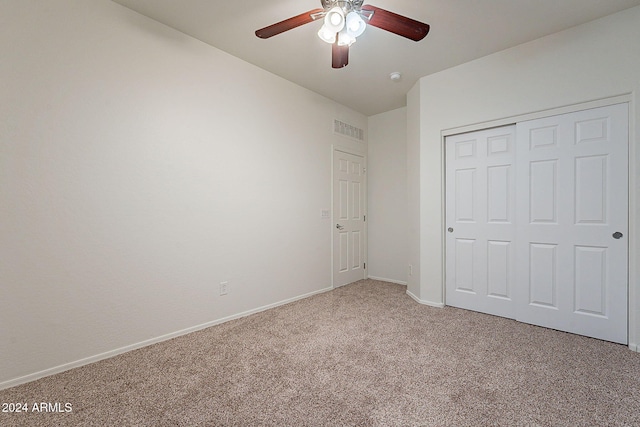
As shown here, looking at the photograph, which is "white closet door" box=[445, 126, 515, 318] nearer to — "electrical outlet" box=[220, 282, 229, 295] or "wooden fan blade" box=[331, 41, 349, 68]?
"wooden fan blade" box=[331, 41, 349, 68]

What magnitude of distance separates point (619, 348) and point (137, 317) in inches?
155

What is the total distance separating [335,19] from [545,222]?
8.59ft

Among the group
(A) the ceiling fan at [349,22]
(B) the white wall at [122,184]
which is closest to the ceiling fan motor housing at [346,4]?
(A) the ceiling fan at [349,22]

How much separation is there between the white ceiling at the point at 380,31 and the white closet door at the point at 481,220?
0.90 m

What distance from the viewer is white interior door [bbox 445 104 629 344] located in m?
2.41

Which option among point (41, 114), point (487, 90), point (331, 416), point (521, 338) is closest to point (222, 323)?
point (331, 416)

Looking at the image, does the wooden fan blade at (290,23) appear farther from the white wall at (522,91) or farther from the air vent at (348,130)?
the air vent at (348,130)

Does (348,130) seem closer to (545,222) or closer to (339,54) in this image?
(339,54)

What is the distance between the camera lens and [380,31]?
2.54 m

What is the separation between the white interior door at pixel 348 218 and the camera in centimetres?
420

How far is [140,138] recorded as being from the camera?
2.37 metres

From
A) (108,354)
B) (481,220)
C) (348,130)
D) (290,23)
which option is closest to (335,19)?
(290,23)

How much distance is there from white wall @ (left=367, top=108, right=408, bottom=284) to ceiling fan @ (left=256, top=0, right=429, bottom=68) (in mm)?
2614

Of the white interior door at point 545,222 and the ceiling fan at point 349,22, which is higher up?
the ceiling fan at point 349,22
